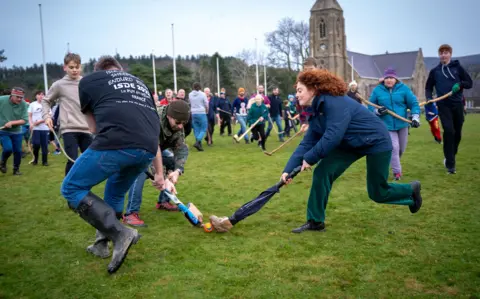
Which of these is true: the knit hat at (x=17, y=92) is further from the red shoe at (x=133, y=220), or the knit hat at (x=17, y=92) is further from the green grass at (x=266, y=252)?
the red shoe at (x=133, y=220)

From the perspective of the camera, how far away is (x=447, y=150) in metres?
8.26

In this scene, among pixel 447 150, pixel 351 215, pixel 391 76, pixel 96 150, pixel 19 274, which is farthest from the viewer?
pixel 447 150

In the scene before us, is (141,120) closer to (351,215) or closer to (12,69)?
(351,215)

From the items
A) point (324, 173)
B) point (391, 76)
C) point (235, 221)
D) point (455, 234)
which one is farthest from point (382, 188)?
point (391, 76)

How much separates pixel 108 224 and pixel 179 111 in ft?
4.90

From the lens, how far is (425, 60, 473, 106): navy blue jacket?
26.8ft

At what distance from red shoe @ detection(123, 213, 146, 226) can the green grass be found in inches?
6.5

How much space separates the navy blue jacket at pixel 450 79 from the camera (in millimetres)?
8172

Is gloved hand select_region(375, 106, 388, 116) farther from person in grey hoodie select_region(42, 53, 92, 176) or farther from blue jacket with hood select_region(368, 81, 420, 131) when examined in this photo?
person in grey hoodie select_region(42, 53, 92, 176)

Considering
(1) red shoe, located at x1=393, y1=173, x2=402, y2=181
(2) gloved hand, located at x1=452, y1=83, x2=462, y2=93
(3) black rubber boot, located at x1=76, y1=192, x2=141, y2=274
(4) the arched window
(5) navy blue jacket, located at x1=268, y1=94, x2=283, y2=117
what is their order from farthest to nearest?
1. (4) the arched window
2. (5) navy blue jacket, located at x1=268, y1=94, x2=283, y2=117
3. (2) gloved hand, located at x1=452, y1=83, x2=462, y2=93
4. (1) red shoe, located at x1=393, y1=173, x2=402, y2=181
5. (3) black rubber boot, located at x1=76, y1=192, x2=141, y2=274

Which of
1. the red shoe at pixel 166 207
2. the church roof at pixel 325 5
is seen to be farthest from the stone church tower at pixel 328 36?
the red shoe at pixel 166 207

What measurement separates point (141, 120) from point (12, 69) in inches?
3769

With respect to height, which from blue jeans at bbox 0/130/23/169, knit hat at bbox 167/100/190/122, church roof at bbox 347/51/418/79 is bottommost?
blue jeans at bbox 0/130/23/169

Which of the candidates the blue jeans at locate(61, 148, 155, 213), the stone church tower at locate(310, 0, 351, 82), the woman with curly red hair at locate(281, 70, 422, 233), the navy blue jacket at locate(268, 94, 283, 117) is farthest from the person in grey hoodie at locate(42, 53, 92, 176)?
the stone church tower at locate(310, 0, 351, 82)
